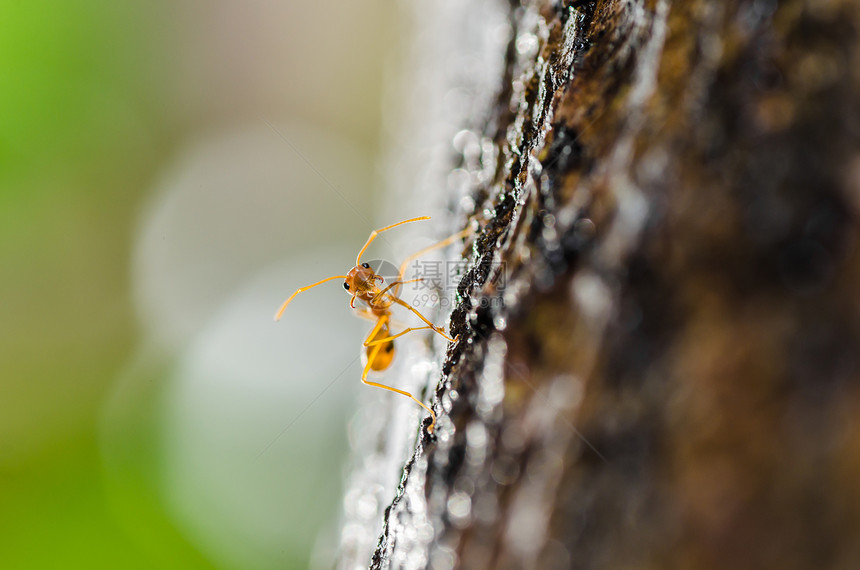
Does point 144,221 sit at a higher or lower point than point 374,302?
higher

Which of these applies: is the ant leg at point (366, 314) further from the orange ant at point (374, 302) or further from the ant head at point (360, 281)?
the ant head at point (360, 281)

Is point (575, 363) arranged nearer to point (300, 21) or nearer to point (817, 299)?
point (817, 299)

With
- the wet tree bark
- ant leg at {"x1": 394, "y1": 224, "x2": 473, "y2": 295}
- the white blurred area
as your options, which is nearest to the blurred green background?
the white blurred area

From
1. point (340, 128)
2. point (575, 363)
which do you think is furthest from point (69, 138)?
point (575, 363)

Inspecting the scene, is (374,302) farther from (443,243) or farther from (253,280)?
(253,280)

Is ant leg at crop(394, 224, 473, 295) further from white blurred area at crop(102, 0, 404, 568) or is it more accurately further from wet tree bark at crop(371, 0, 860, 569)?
white blurred area at crop(102, 0, 404, 568)

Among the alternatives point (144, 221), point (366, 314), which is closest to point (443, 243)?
point (366, 314)

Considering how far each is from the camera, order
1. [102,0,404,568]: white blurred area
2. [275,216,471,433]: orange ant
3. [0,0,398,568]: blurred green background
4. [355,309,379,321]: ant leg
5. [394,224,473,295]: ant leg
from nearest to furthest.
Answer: [394,224,473,295]: ant leg
[275,216,471,433]: orange ant
[355,309,379,321]: ant leg
[0,0,398,568]: blurred green background
[102,0,404,568]: white blurred area
